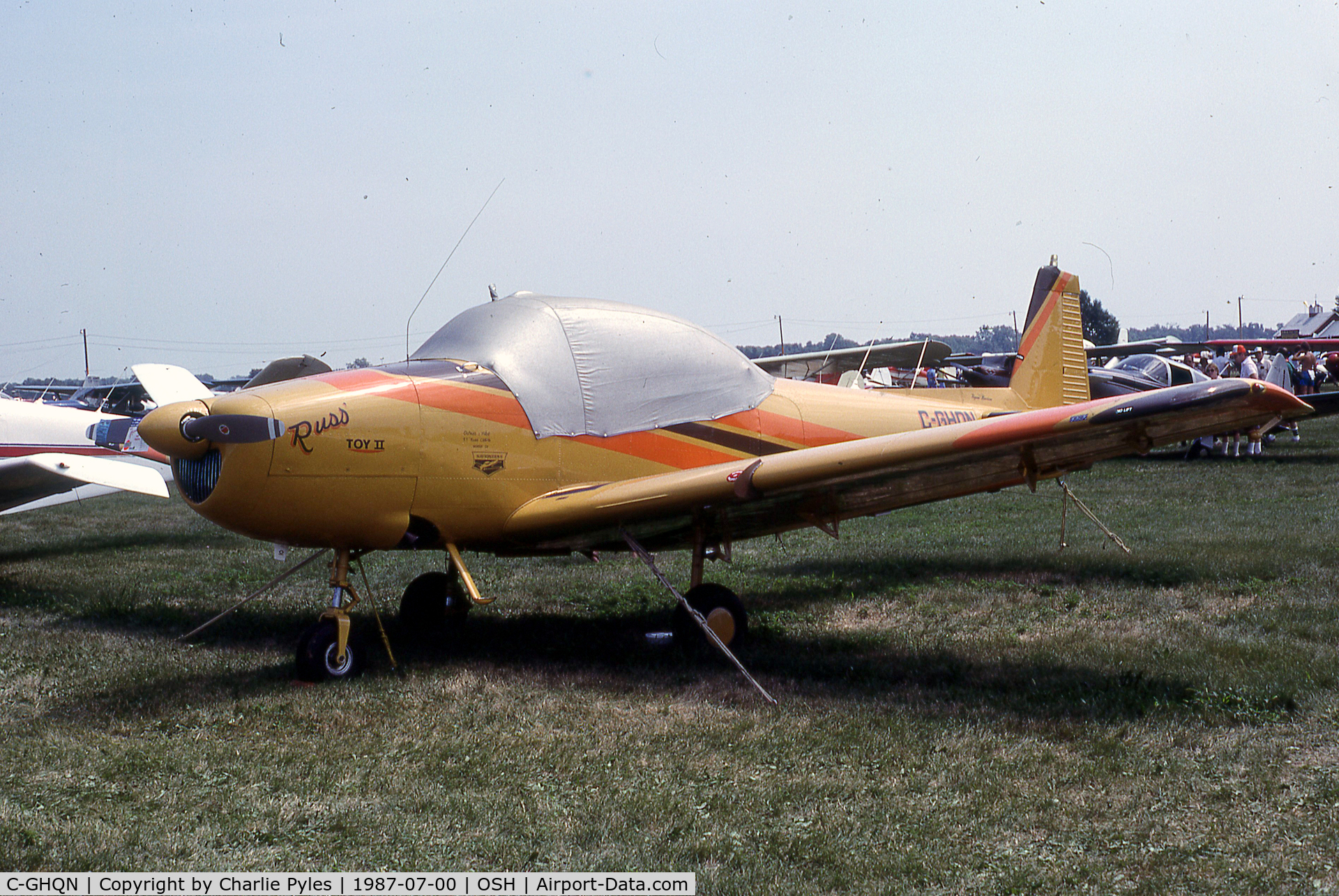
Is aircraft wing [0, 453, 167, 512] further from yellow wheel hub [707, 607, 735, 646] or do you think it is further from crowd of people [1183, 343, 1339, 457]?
crowd of people [1183, 343, 1339, 457]

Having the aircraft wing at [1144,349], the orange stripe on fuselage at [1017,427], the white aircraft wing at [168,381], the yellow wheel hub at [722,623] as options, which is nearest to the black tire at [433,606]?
the yellow wheel hub at [722,623]

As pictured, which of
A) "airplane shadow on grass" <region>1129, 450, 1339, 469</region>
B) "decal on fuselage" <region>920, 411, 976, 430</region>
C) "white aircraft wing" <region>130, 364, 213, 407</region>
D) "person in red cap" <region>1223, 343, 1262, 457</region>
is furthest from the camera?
"person in red cap" <region>1223, 343, 1262, 457</region>

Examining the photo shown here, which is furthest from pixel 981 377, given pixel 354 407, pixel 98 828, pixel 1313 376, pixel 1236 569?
pixel 98 828

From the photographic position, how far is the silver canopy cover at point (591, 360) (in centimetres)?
606

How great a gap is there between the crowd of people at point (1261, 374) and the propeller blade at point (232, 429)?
32.0ft

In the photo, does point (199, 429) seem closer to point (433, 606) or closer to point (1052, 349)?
point (433, 606)

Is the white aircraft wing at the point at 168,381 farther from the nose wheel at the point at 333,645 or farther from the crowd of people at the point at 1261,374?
the crowd of people at the point at 1261,374

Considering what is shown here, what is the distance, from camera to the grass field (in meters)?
3.47

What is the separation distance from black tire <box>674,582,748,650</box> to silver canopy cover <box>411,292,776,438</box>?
1069 mm

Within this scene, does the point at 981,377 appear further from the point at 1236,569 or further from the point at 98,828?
the point at 98,828

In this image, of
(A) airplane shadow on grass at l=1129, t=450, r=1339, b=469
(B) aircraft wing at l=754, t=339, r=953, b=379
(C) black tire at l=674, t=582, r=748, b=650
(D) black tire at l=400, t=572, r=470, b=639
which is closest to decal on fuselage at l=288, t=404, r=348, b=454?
(D) black tire at l=400, t=572, r=470, b=639

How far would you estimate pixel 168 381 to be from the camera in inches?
568

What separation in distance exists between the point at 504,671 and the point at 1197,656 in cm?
382

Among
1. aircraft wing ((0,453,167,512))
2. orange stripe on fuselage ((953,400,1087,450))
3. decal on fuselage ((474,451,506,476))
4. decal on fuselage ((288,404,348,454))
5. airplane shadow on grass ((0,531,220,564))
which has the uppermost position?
decal on fuselage ((288,404,348,454))
